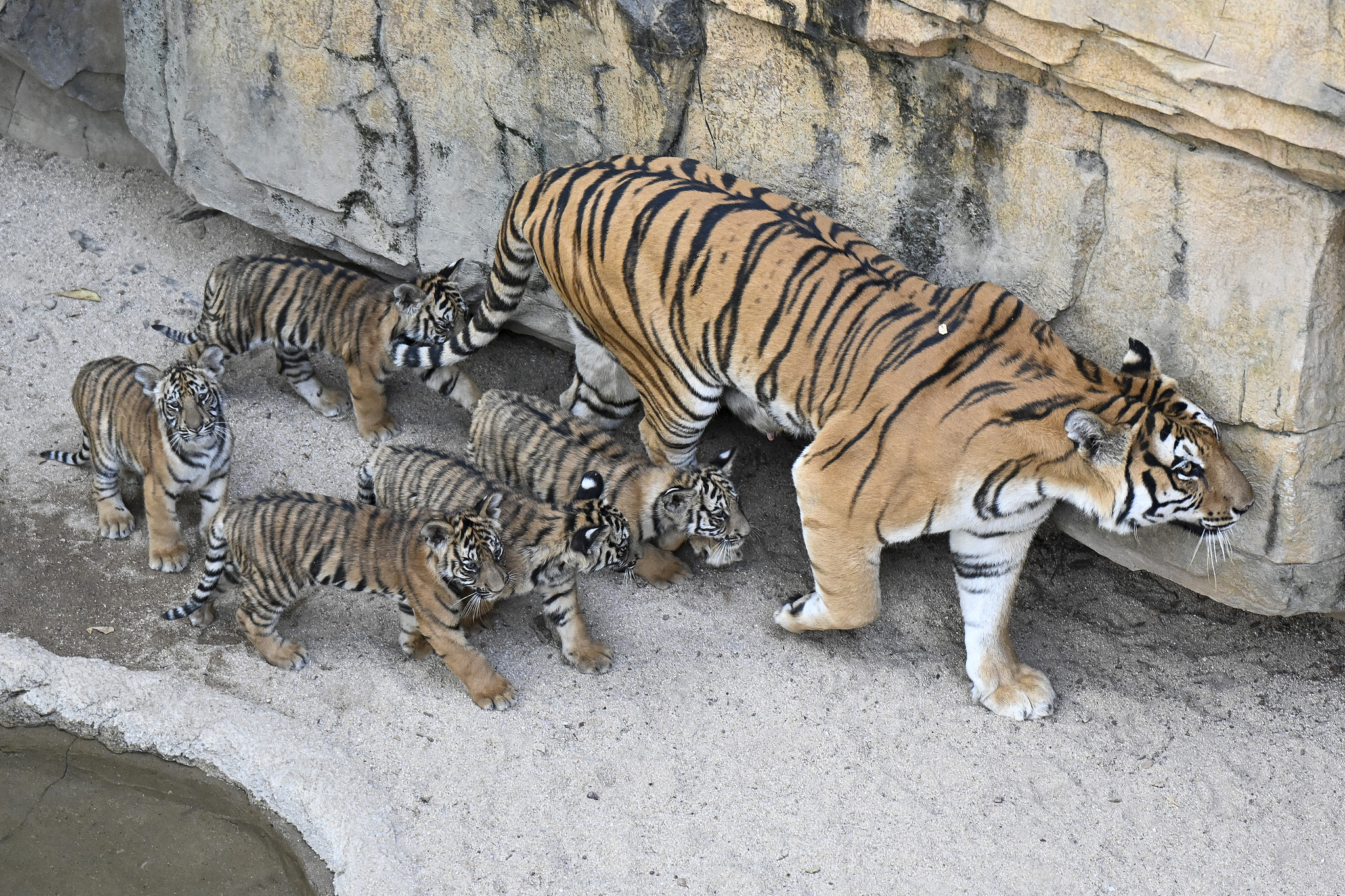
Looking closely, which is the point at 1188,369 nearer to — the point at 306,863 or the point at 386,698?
the point at 386,698

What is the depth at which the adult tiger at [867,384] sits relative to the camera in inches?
148

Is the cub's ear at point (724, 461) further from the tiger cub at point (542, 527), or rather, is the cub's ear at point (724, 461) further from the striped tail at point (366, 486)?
the striped tail at point (366, 486)

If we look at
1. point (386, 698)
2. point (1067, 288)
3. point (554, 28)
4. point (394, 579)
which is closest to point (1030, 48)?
point (1067, 288)

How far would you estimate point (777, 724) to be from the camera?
13.9 feet

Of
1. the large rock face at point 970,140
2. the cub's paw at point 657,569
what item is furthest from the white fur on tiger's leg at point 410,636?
the large rock face at point 970,140

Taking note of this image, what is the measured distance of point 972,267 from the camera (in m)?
4.27

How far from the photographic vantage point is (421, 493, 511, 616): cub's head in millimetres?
4000

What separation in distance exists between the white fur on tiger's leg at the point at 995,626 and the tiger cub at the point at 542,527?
3.72 feet

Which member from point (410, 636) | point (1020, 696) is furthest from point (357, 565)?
point (1020, 696)

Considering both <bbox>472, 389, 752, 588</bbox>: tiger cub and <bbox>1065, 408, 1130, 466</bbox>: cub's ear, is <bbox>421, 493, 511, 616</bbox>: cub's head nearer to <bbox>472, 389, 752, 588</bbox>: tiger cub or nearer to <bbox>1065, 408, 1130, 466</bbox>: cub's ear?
<bbox>472, 389, 752, 588</bbox>: tiger cub

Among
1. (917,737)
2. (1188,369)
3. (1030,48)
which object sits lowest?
(917,737)

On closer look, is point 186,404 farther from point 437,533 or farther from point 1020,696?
point 1020,696

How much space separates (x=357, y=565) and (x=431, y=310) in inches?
53.0

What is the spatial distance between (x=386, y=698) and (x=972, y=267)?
2.40 metres
